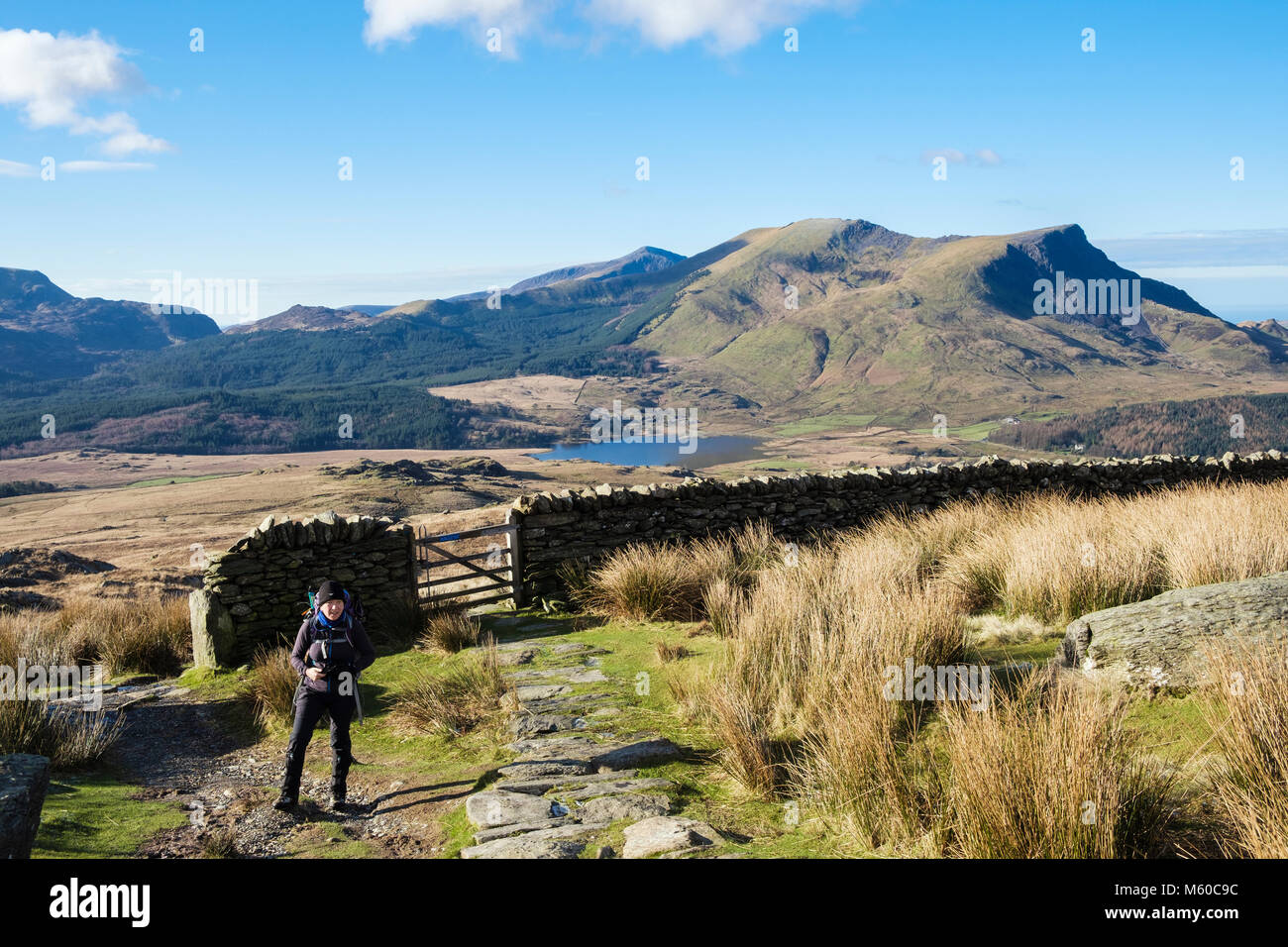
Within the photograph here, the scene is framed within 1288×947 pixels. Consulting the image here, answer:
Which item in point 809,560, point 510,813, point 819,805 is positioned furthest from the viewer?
point 809,560

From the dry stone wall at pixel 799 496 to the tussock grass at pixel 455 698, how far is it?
386cm

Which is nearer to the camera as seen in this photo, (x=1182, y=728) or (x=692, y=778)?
(x=1182, y=728)

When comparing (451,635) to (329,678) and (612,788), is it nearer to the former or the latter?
(329,678)

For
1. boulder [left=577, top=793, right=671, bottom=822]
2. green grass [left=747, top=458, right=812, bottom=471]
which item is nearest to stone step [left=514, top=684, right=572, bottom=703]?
boulder [left=577, top=793, right=671, bottom=822]

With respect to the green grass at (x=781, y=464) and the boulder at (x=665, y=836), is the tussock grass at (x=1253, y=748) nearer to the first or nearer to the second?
the boulder at (x=665, y=836)

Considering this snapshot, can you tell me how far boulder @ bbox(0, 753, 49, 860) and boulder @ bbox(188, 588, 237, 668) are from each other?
538 centimetres

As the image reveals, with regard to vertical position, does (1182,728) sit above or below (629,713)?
above

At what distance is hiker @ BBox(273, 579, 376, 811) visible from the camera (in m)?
5.97

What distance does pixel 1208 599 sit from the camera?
5.40 metres

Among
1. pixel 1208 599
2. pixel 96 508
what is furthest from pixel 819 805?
pixel 96 508

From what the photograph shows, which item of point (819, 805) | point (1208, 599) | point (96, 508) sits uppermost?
point (1208, 599)
